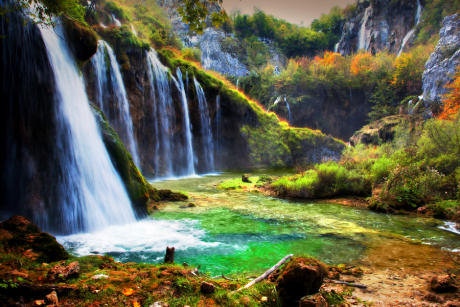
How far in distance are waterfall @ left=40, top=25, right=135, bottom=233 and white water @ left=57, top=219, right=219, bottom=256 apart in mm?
428

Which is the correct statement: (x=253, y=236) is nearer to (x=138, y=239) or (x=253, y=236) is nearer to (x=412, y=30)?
(x=138, y=239)

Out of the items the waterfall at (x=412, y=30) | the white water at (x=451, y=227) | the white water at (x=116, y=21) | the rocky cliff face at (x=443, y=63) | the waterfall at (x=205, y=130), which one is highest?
the waterfall at (x=412, y=30)

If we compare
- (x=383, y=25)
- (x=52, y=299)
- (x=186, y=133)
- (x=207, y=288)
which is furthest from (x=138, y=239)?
(x=383, y=25)

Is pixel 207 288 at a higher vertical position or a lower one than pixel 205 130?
lower

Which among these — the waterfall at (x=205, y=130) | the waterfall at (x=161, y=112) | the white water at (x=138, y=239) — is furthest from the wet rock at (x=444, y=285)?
the waterfall at (x=205, y=130)

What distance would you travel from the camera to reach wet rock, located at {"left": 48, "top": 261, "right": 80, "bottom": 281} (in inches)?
99.5

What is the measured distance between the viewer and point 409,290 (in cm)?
327

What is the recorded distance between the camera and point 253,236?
6062mm

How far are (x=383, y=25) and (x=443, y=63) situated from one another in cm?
3279

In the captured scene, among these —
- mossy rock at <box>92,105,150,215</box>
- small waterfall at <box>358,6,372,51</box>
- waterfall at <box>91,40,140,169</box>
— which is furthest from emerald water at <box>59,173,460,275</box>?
small waterfall at <box>358,6,372,51</box>

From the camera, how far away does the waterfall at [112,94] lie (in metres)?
15.0

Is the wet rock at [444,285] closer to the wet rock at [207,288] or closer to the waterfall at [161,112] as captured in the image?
the wet rock at [207,288]

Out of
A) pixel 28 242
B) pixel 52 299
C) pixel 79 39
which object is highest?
pixel 79 39

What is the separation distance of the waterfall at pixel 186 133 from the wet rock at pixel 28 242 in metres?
16.5
